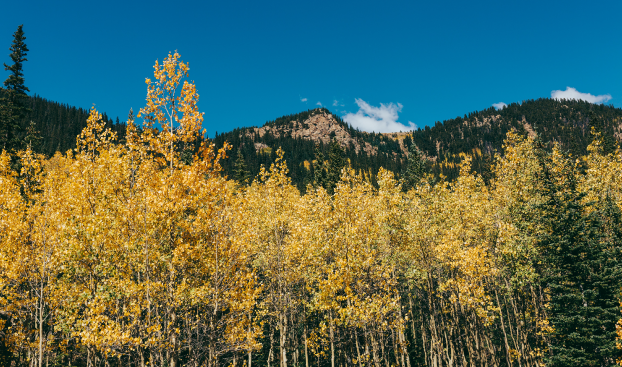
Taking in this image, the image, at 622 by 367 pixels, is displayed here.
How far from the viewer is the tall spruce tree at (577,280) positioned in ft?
56.4

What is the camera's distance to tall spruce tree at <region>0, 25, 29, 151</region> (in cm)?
3359

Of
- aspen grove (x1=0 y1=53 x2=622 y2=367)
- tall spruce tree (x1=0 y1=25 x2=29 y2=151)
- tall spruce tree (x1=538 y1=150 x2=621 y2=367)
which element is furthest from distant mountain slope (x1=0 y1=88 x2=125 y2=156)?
tall spruce tree (x1=538 y1=150 x2=621 y2=367)

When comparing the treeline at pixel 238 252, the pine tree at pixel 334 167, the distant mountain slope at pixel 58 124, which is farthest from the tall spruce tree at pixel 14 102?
the distant mountain slope at pixel 58 124

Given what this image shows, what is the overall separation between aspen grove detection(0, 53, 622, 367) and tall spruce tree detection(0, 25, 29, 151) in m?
20.4

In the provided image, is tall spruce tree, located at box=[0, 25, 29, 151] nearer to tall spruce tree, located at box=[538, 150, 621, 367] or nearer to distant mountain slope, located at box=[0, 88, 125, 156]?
tall spruce tree, located at box=[538, 150, 621, 367]

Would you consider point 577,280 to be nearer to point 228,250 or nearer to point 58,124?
point 228,250

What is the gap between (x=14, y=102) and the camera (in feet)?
115

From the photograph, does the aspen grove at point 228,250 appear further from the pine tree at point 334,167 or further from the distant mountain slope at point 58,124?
the distant mountain slope at point 58,124

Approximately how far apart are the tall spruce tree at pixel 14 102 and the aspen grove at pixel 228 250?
20.4 m

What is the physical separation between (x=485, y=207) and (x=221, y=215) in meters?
21.1

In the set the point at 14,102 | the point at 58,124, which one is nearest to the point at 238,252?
the point at 14,102

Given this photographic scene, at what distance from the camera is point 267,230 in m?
20.1

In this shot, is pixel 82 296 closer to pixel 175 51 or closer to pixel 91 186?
pixel 91 186

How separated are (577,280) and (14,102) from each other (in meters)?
56.0
